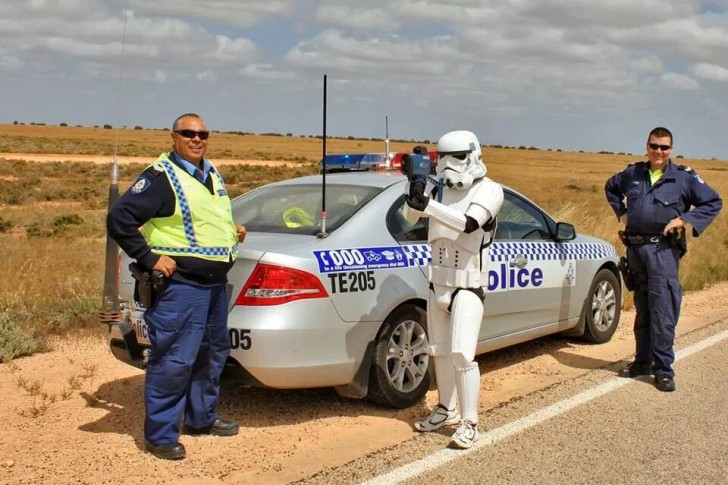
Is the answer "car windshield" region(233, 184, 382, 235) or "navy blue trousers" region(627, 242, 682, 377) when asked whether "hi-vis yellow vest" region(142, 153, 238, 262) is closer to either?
"car windshield" region(233, 184, 382, 235)

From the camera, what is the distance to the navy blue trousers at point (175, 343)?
435cm

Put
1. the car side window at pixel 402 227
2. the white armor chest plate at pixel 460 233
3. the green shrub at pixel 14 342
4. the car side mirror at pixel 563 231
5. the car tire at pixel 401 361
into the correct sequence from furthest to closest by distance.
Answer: the car side mirror at pixel 563 231 < the green shrub at pixel 14 342 < the car side window at pixel 402 227 < the car tire at pixel 401 361 < the white armor chest plate at pixel 460 233

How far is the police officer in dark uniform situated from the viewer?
6.16 metres

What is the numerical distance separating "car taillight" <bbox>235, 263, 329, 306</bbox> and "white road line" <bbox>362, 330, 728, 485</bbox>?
1.12 metres

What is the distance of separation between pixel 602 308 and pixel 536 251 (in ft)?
5.03

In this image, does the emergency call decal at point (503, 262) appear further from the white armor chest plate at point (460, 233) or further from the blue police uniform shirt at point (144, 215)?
the blue police uniform shirt at point (144, 215)

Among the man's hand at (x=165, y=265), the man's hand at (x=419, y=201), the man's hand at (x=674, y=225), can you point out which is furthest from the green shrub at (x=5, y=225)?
the man's hand at (x=419, y=201)

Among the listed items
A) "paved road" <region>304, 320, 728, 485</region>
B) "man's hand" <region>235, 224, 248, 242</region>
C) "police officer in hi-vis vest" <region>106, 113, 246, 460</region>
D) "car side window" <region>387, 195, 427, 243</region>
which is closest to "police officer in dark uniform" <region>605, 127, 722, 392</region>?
"paved road" <region>304, 320, 728, 485</region>

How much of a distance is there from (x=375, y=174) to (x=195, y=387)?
2.21m

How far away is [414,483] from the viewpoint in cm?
410

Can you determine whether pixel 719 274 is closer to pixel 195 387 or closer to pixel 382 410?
pixel 382 410

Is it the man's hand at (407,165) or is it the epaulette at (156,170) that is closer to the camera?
the epaulette at (156,170)

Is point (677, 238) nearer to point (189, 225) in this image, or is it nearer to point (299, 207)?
point (299, 207)

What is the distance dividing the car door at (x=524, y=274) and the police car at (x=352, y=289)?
0.04 feet
